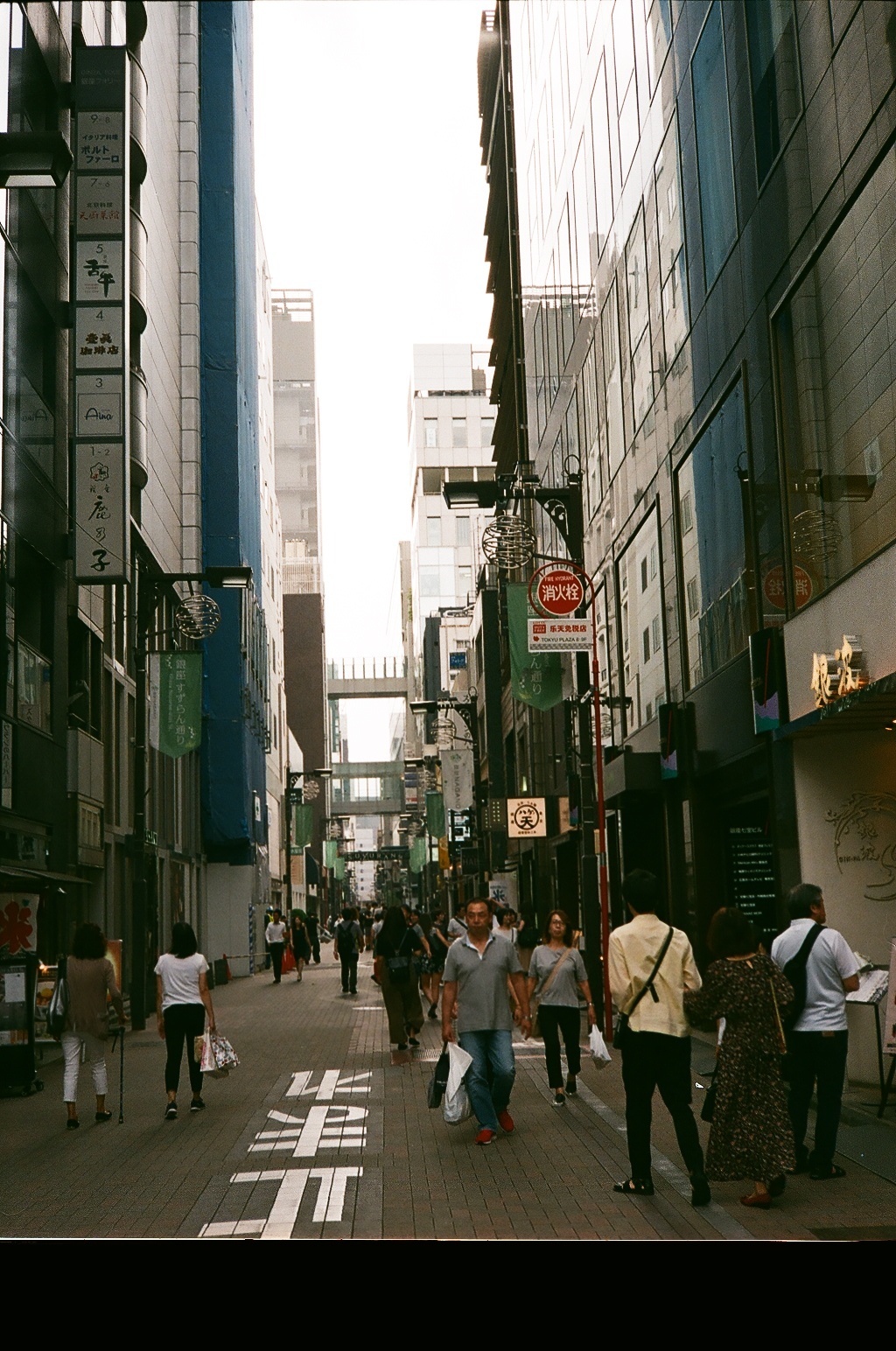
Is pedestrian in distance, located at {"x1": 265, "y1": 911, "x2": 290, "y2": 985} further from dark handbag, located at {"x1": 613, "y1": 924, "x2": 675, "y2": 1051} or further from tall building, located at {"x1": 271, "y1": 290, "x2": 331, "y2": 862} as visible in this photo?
tall building, located at {"x1": 271, "y1": 290, "x2": 331, "y2": 862}

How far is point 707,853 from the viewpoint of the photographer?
20047 mm

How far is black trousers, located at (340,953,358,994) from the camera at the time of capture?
32438mm

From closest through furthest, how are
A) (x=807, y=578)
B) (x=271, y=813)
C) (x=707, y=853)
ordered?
(x=807, y=578)
(x=707, y=853)
(x=271, y=813)

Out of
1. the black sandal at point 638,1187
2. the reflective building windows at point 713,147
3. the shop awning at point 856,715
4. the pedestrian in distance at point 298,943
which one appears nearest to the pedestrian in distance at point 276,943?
the pedestrian in distance at point 298,943

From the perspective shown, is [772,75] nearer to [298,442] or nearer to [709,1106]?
[709,1106]

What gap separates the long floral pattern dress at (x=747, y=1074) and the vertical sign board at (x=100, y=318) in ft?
48.7

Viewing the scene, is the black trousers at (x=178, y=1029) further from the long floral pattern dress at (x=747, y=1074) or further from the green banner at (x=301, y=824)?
the green banner at (x=301, y=824)

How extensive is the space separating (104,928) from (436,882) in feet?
208

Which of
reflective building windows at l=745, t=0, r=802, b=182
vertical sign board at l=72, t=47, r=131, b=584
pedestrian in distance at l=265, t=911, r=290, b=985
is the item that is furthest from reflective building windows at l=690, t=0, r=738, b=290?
pedestrian in distance at l=265, t=911, r=290, b=985

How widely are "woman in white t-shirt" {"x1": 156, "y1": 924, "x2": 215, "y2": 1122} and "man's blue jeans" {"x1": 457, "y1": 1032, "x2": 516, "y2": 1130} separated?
3.02 meters

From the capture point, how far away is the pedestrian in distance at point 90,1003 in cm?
1373
